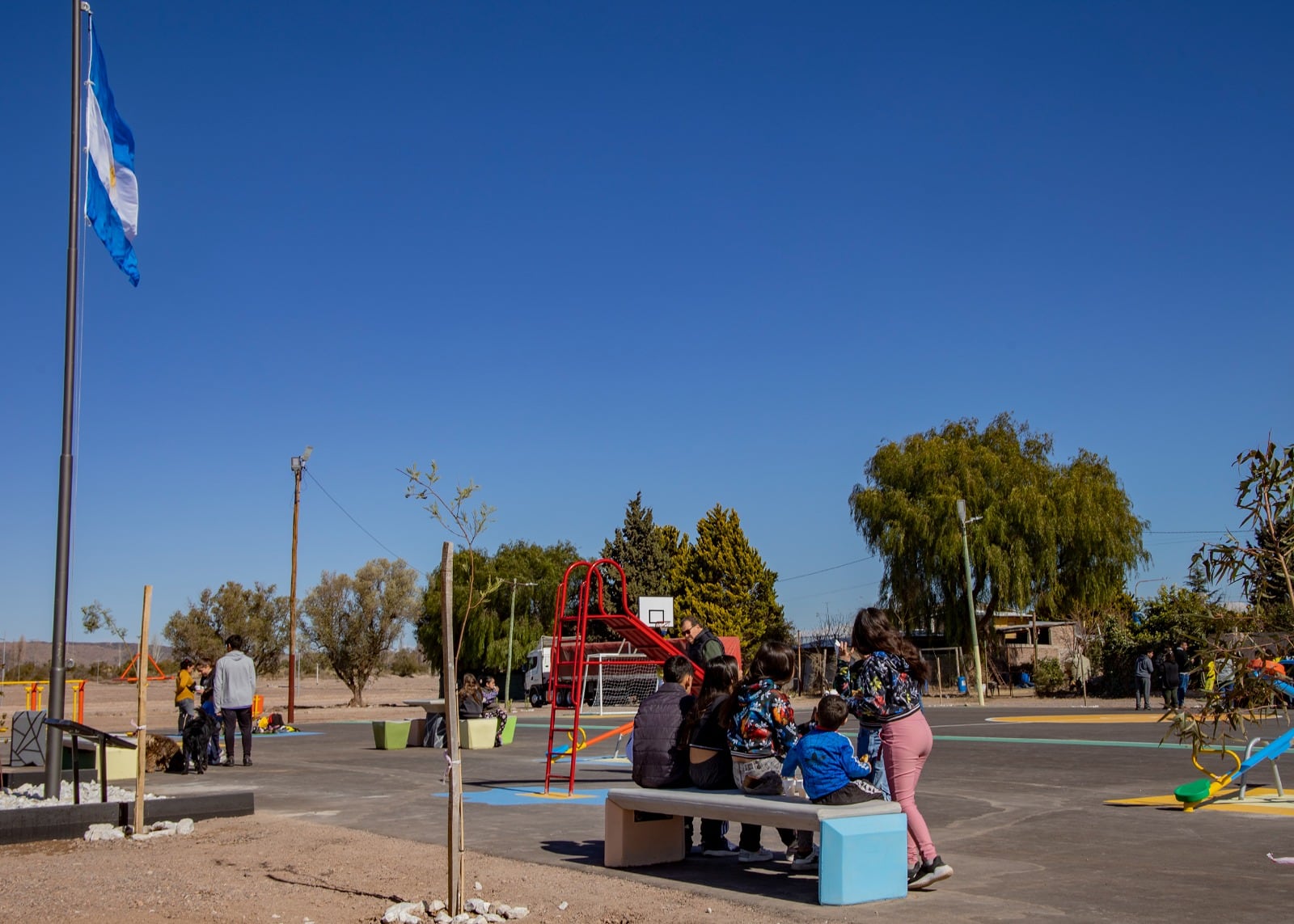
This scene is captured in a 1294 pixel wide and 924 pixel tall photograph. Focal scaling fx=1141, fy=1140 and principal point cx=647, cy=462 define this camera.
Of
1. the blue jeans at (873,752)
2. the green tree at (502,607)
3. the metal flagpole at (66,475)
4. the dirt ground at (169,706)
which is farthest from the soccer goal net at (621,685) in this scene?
the blue jeans at (873,752)

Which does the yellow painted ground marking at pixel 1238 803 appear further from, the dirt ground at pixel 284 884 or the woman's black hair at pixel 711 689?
the dirt ground at pixel 284 884

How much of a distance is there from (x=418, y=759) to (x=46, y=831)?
28.4 feet

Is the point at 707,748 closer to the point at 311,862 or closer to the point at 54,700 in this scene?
the point at 311,862

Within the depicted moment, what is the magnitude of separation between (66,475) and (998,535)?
119 feet

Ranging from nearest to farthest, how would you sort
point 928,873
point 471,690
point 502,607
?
point 928,873, point 471,690, point 502,607

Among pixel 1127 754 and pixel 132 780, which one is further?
pixel 1127 754

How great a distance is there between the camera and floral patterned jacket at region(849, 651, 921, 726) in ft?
22.4

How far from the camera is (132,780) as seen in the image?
14203mm

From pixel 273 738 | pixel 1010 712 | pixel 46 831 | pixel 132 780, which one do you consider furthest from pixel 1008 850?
pixel 1010 712

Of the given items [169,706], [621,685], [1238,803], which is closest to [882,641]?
[1238,803]

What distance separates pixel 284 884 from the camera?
6969mm

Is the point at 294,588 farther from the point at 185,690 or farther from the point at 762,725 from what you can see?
the point at 762,725

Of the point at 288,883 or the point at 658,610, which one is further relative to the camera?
the point at 658,610

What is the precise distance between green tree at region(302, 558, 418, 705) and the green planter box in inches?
1252
